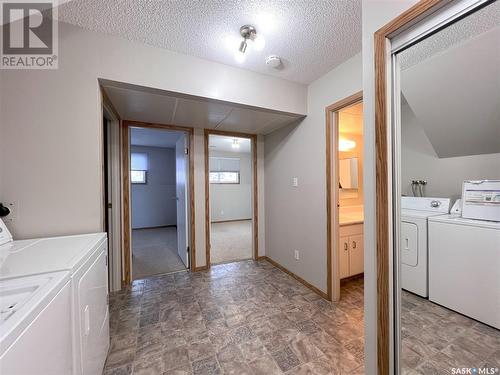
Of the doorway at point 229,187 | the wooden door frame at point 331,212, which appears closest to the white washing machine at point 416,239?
the wooden door frame at point 331,212

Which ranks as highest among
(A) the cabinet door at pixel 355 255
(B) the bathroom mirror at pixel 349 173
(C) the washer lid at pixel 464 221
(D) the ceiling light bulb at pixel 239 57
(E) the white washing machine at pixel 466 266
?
(D) the ceiling light bulb at pixel 239 57

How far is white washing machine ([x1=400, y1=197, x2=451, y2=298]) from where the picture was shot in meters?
1.02

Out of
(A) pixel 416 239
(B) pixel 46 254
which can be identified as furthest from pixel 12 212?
(A) pixel 416 239

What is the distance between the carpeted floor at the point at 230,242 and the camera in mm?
3516

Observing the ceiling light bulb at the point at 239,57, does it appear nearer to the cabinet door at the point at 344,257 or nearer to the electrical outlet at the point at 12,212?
the electrical outlet at the point at 12,212

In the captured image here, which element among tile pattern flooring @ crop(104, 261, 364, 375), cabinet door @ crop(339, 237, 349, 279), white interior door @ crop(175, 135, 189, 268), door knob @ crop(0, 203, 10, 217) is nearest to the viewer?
door knob @ crop(0, 203, 10, 217)

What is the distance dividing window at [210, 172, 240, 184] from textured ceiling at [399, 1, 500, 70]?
572cm

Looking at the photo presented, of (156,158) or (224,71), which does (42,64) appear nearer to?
(224,71)

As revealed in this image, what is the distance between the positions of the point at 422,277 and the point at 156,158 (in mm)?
6150

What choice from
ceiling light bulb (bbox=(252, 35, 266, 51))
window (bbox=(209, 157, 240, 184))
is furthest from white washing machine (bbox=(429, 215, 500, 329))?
window (bbox=(209, 157, 240, 184))

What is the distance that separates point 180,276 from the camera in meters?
2.73

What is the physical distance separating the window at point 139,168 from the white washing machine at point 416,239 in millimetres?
6064

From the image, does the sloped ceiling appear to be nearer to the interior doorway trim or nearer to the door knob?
the interior doorway trim

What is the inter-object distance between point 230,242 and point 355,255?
2.57 m
